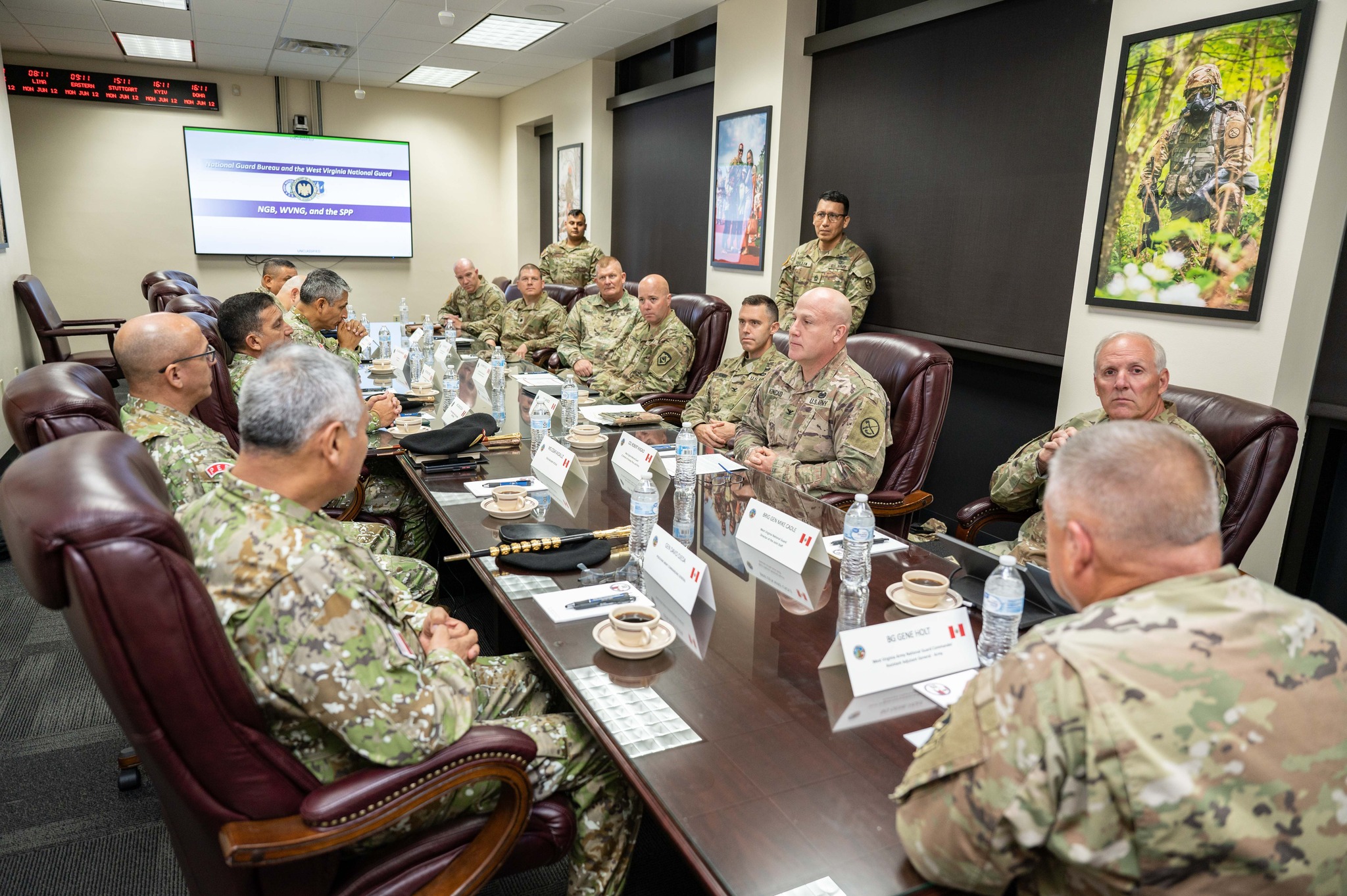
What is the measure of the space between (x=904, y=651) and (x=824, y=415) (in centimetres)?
148

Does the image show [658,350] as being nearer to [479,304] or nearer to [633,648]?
[479,304]

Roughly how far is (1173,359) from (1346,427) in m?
0.56

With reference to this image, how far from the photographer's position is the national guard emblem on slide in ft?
29.1

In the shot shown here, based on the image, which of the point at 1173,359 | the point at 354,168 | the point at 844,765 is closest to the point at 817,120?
the point at 1173,359

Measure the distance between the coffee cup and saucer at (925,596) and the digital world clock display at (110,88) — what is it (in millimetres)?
9244

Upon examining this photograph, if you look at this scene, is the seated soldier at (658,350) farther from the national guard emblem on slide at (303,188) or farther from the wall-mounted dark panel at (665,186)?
the national guard emblem on slide at (303,188)

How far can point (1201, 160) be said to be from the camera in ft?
9.51

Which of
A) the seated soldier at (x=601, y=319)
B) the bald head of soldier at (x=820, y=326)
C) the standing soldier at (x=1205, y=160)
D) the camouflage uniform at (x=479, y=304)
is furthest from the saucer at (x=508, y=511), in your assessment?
the camouflage uniform at (x=479, y=304)

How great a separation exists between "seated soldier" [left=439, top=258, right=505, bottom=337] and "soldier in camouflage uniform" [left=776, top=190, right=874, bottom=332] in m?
2.60

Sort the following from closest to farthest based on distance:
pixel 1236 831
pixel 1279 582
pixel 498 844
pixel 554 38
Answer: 1. pixel 1236 831
2. pixel 498 844
3. pixel 1279 582
4. pixel 554 38

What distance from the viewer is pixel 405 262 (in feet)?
31.7

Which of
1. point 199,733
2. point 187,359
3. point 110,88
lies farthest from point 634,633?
point 110,88

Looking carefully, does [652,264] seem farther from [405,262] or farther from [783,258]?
[405,262]

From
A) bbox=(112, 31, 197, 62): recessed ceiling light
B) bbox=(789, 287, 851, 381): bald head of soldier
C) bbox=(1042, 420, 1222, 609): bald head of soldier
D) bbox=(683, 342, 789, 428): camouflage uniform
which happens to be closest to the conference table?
bbox=(1042, 420, 1222, 609): bald head of soldier
